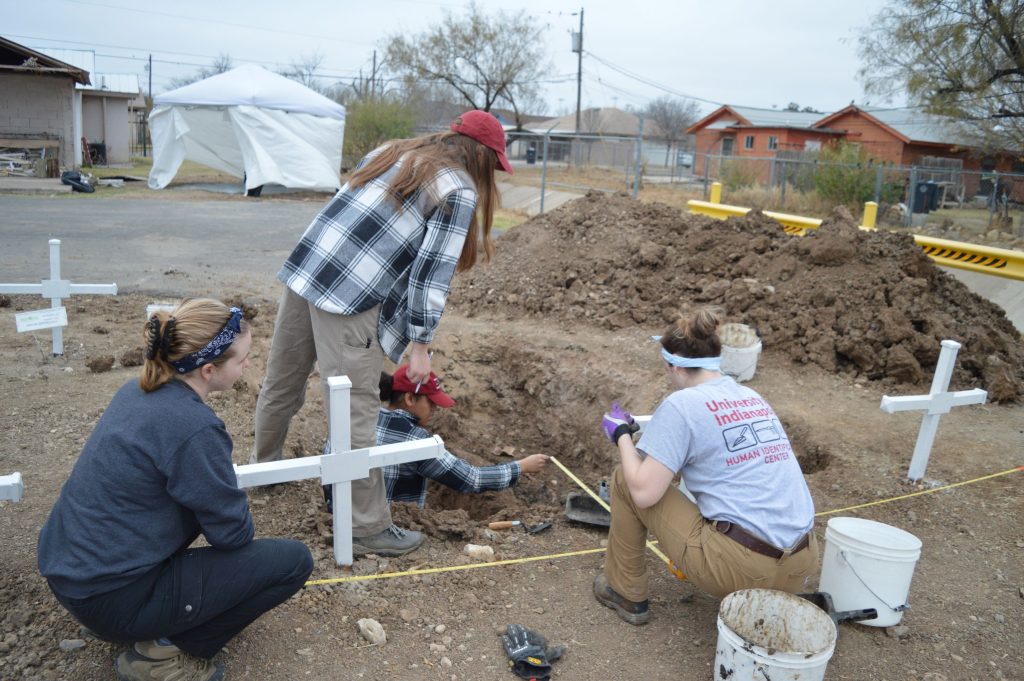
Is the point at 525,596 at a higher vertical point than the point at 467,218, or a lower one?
lower

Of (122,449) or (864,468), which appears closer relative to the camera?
(122,449)

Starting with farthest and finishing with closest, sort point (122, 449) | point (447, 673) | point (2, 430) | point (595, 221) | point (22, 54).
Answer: point (22, 54)
point (595, 221)
point (2, 430)
point (447, 673)
point (122, 449)

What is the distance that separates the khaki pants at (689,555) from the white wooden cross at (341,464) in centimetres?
82

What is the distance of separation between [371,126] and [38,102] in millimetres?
10595

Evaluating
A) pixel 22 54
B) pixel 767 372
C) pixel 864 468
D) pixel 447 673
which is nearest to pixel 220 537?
pixel 447 673

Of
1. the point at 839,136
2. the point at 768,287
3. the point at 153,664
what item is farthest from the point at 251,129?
the point at 839,136

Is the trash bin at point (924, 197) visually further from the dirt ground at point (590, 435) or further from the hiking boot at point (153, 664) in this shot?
the hiking boot at point (153, 664)

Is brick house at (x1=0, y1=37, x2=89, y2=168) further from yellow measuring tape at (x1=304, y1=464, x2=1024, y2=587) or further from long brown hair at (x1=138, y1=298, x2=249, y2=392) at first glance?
long brown hair at (x1=138, y1=298, x2=249, y2=392)

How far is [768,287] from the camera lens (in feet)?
24.0

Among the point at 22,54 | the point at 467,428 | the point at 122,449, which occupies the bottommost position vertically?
the point at 467,428

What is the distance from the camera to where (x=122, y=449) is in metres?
2.24

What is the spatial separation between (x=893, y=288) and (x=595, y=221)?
353cm

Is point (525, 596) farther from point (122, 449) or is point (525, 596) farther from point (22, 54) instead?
point (22, 54)

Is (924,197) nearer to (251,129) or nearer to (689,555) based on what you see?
(251,129)
